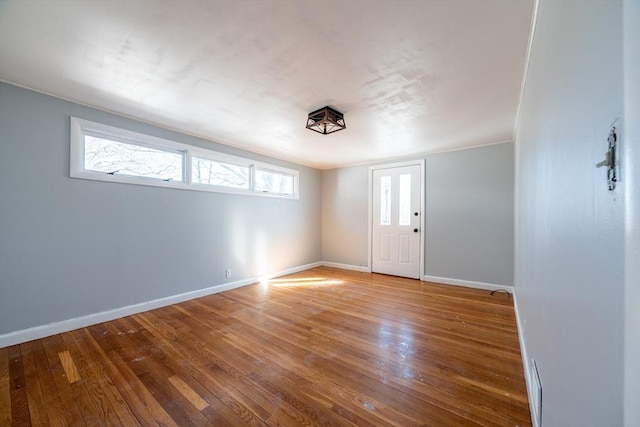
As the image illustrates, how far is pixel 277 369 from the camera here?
1.87m

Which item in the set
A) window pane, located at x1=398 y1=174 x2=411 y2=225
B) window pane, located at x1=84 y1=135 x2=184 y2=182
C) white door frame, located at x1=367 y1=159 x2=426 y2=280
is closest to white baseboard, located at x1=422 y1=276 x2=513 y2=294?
white door frame, located at x1=367 y1=159 x2=426 y2=280

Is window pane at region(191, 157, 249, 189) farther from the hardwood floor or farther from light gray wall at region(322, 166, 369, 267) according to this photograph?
light gray wall at region(322, 166, 369, 267)

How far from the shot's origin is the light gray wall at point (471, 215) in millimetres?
3688

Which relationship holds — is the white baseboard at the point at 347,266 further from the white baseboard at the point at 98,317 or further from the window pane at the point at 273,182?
the white baseboard at the point at 98,317

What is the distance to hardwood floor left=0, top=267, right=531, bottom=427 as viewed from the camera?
145 cm

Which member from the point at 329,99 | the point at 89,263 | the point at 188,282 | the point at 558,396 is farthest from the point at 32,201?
the point at 558,396

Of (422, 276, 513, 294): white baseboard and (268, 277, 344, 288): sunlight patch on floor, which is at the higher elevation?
(422, 276, 513, 294): white baseboard

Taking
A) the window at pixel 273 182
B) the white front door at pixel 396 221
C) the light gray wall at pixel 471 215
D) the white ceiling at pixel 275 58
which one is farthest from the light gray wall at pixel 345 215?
the white ceiling at pixel 275 58

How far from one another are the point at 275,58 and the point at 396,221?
12.2ft

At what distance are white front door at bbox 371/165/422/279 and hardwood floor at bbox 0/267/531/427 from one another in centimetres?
161

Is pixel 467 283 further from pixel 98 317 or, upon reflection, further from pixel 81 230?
pixel 81 230

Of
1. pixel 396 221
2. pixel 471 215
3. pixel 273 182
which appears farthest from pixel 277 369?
pixel 471 215

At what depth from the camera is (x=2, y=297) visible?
2150 millimetres

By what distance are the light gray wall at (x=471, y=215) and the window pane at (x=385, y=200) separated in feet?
2.39
